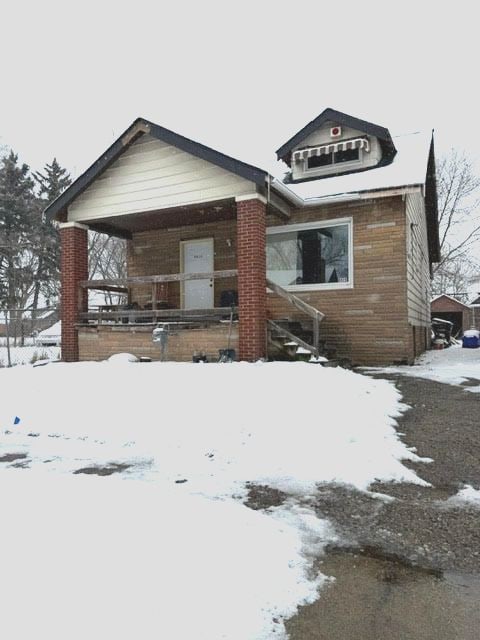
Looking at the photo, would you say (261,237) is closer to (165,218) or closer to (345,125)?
(165,218)

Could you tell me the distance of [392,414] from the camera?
18.5 ft

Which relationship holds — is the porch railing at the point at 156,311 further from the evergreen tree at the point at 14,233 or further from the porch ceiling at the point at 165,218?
the evergreen tree at the point at 14,233

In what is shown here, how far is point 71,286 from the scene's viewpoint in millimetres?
10273

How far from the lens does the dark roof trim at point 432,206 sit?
15.3 meters

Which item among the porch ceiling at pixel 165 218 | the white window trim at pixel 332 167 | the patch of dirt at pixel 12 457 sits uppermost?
the white window trim at pixel 332 167

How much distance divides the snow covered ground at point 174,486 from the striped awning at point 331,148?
267 inches

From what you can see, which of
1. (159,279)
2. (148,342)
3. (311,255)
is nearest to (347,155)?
(311,255)

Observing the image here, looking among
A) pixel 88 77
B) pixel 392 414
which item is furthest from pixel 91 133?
pixel 392 414

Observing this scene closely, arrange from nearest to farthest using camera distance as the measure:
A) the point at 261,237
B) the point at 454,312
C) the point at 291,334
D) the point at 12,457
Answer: the point at 12,457, the point at 261,237, the point at 291,334, the point at 454,312

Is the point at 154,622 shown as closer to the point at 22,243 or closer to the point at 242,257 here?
the point at 242,257

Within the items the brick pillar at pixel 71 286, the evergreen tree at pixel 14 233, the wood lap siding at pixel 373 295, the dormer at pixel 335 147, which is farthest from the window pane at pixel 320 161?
the evergreen tree at pixel 14 233

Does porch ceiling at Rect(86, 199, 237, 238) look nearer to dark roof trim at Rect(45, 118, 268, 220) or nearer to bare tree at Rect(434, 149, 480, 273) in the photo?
dark roof trim at Rect(45, 118, 268, 220)

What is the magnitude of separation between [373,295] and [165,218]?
523 cm

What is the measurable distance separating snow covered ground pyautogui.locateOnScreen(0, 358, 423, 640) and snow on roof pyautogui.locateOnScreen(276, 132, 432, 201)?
4.77 metres
